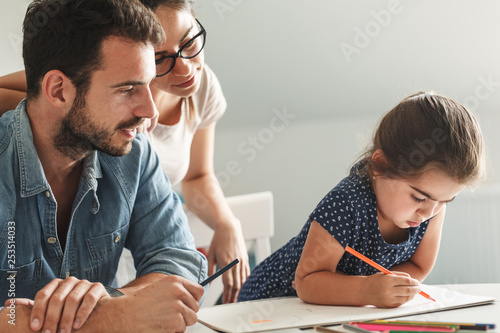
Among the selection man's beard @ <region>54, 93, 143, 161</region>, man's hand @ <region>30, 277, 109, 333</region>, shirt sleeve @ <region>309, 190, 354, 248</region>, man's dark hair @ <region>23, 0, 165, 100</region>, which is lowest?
man's hand @ <region>30, 277, 109, 333</region>

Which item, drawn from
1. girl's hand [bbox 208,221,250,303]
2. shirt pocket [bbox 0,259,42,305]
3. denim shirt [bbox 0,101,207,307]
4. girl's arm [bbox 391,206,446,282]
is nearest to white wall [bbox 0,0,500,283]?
girl's hand [bbox 208,221,250,303]

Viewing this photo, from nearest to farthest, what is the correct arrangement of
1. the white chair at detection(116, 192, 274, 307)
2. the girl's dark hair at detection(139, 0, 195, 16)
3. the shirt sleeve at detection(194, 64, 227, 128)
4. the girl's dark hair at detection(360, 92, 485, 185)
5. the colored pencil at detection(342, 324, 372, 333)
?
the colored pencil at detection(342, 324, 372, 333) < the girl's dark hair at detection(360, 92, 485, 185) < the girl's dark hair at detection(139, 0, 195, 16) < the shirt sleeve at detection(194, 64, 227, 128) < the white chair at detection(116, 192, 274, 307)

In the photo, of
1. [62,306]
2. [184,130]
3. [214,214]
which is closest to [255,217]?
[214,214]

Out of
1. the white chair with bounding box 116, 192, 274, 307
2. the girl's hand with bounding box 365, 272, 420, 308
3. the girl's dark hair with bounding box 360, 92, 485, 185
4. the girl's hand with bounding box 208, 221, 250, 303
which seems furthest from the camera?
the white chair with bounding box 116, 192, 274, 307

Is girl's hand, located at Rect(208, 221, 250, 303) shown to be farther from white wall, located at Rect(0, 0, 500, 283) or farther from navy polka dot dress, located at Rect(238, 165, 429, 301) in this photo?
white wall, located at Rect(0, 0, 500, 283)

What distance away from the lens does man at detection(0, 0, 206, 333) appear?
→ 96 centimetres

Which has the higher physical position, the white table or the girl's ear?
the girl's ear

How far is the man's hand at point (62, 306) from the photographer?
77cm

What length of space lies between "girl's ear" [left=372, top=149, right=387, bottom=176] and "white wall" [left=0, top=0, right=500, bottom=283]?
2.80ft

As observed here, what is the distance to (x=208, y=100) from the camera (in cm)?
163

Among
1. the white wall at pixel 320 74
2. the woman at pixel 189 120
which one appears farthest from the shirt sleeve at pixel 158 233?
the white wall at pixel 320 74

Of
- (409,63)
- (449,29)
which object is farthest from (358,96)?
(449,29)

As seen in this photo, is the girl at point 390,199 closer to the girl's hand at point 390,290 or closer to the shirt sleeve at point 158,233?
the girl's hand at point 390,290

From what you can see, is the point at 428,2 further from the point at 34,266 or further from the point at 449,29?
the point at 34,266
